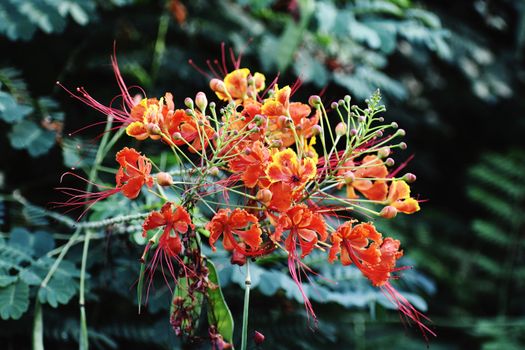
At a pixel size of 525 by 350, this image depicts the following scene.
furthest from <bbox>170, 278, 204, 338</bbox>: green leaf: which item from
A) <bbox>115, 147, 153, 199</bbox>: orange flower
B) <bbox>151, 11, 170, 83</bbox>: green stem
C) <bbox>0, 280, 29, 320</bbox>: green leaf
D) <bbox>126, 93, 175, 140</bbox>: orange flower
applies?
<bbox>151, 11, 170, 83</bbox>: green stem

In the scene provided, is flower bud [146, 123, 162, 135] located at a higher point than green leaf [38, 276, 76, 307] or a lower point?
higher

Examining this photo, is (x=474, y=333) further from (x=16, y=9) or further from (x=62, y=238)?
(x=16, y=9)

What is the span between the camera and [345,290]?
1995 millimetres

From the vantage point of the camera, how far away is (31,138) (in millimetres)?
1873

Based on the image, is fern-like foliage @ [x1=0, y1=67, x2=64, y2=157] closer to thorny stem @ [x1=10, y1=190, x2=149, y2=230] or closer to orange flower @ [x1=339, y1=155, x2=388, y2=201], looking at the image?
thorny stem @ [x1=10, y1=190, x2=149, y2=230]

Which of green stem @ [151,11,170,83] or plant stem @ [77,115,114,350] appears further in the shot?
green stem @ [151,11,170,83]

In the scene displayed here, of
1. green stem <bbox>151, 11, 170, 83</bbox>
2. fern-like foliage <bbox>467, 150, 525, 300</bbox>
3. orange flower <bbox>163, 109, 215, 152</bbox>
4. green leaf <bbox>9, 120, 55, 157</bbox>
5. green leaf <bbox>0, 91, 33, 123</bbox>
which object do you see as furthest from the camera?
fern-like foliage <bbox>467, 150, 525, 300</bbox>

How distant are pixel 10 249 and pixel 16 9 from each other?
0.82 m

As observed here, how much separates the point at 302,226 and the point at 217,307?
27cm

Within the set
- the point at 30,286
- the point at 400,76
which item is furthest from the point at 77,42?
the point at 400,76

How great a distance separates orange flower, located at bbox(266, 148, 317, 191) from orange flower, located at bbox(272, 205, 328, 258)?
2.1 inches

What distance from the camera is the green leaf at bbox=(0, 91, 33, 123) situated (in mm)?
1734

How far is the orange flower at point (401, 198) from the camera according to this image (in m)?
1.40

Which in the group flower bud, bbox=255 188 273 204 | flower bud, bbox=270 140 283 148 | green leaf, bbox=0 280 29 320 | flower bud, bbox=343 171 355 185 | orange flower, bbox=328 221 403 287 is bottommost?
green leaf, bbox=0 280 29 320
